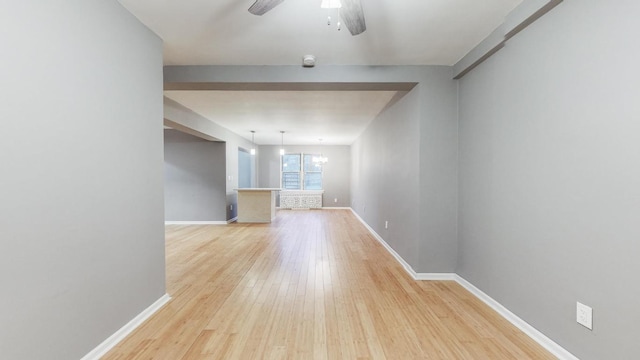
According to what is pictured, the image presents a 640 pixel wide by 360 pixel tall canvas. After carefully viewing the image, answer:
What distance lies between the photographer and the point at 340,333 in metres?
2.10

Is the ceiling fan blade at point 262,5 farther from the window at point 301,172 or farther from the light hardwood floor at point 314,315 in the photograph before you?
the window at point 301,172

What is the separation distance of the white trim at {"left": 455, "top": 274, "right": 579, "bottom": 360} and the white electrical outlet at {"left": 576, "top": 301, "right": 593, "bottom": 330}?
0.81 ft

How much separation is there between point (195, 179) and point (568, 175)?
22.8 feet

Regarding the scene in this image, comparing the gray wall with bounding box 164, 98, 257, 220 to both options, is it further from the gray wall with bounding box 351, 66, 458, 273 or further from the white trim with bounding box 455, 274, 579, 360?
the white trim with bounding box 455, 274, 579, 360

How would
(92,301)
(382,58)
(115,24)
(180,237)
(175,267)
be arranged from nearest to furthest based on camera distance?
(92,301)
(115,24)
(382,58)
(175,267)
(180,237)

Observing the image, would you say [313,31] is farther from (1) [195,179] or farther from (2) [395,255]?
(1) [195,179]

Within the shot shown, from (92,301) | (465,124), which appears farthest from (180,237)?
(465,124)

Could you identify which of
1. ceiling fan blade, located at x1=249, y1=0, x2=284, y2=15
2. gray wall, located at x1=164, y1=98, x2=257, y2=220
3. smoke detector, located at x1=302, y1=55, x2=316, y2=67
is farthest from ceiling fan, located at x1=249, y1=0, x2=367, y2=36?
gray wall, located at x1=164, y1=98, x2=257, y2=220

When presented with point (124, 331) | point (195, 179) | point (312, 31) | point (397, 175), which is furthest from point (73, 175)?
point (195, 179)

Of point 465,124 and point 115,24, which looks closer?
point 115,24

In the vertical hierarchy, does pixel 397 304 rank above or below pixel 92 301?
below

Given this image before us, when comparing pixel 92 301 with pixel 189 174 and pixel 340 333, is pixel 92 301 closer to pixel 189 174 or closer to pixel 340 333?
pixel 340 333

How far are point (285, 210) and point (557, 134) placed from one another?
857 cm

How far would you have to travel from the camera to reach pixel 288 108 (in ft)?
16.2
